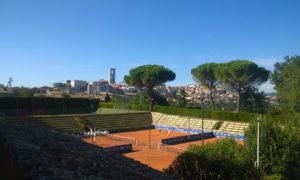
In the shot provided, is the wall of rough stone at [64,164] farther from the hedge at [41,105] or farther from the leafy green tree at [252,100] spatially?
the leafy green tree at [252,100]

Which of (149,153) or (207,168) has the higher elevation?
(207,168)

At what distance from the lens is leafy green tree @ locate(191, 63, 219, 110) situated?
56.8 metres

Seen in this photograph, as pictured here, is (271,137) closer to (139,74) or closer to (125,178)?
(125,178)

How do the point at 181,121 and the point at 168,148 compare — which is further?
the point at 181,121

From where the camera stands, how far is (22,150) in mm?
4336

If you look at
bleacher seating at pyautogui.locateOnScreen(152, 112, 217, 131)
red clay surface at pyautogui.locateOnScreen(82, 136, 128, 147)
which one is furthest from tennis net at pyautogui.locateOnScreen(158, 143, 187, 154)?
bleacher seating at pyautogui.locateOnScreen(152, 112, 217, 131)

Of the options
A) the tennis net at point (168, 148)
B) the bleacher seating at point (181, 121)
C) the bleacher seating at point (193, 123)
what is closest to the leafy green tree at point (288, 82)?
the bleacher seating at point (193, 123)

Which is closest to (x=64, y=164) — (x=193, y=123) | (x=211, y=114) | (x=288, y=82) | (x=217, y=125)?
(x=217, y=125)

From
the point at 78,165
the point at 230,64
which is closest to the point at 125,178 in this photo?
the point at 78,165

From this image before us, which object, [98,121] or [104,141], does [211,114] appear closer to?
[98,121]

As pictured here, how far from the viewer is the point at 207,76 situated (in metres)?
57.7

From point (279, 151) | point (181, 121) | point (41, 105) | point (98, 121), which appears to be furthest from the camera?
point (41, 105)

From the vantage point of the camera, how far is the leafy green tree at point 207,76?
186 ft

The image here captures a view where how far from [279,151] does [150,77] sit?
4433 cm
